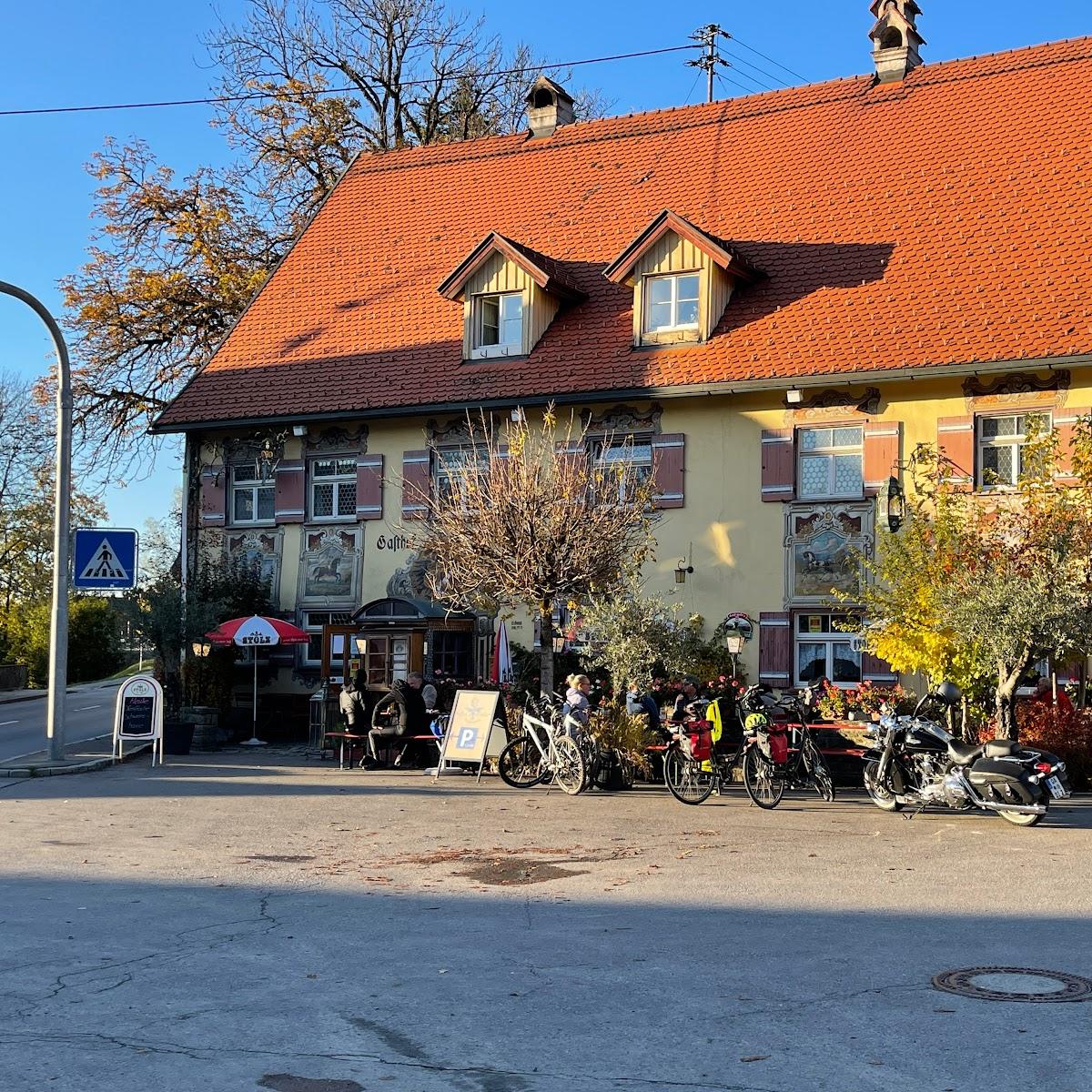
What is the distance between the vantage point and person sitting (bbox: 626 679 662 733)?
2095cm

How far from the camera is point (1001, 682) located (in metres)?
18.6

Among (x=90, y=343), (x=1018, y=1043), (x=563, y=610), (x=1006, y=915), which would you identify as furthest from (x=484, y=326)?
(x=1018, y=1043)

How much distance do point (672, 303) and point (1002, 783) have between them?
12790mm

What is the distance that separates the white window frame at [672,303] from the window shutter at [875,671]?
20.5ft

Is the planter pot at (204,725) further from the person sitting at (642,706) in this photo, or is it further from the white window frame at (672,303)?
the white window frame at (672,303)

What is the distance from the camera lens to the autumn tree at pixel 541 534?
20.8 metres

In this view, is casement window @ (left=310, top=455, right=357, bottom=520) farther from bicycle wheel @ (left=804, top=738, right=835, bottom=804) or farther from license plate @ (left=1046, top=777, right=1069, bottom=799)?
license plate @ (left=1046, top=777, right=1069, bottom=799)

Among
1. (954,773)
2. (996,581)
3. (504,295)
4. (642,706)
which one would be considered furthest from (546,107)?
(954,773)

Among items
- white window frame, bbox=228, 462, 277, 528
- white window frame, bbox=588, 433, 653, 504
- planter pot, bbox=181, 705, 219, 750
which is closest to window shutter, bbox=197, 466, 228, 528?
white window frame, bbox=228, 462, 277, 528

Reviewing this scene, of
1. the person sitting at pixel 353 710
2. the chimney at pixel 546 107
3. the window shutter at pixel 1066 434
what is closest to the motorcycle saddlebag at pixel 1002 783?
the window shutter at pixel 1066 434

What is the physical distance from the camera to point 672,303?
26.2 meters

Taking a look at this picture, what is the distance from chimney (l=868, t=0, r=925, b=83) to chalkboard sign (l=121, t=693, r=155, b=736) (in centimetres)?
1779

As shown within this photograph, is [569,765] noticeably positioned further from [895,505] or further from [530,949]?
[530,949]

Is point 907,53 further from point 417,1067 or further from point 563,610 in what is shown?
point 417,1067
